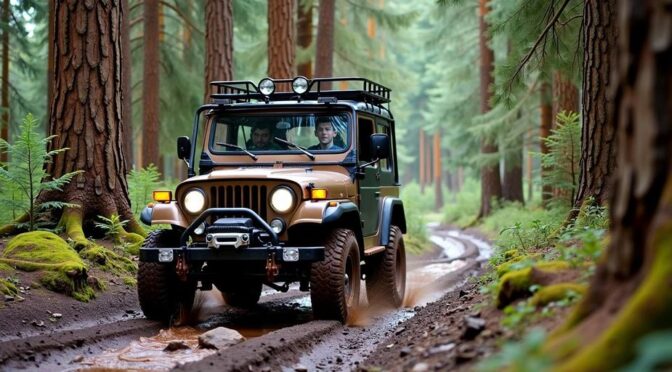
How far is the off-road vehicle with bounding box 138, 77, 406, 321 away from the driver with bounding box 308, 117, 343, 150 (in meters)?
0.01

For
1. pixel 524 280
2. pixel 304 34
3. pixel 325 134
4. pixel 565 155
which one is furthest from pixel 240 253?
pixel 304 34

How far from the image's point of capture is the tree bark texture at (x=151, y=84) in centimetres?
1948

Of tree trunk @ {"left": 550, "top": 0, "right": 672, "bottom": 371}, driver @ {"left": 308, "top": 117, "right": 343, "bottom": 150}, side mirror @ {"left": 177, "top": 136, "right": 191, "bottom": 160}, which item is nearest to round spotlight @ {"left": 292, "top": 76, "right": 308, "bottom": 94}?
driver @ {"left": 308, "top": 117, "right": 343, "bottom": 150}

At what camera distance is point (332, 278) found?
25.5ft

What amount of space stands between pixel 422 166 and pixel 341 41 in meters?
39.0

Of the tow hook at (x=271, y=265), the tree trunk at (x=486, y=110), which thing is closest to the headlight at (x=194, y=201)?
the tow hook at (x=271, y=265)

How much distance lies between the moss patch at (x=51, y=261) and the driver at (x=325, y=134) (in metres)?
2.99

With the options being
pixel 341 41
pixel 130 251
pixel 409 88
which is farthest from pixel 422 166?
pixel 130 251

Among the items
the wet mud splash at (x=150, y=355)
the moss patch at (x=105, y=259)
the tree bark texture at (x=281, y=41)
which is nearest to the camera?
the wet mud splash at (x=150, y=355)

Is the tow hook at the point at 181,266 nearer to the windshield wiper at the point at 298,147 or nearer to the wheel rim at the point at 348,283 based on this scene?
the wheel rim at the point at 348,283

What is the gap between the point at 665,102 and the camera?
3215 mm

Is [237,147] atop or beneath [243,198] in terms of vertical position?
atop

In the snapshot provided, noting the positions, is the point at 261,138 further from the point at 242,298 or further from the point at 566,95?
the point at 566,95

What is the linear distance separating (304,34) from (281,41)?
6541 millimetres
